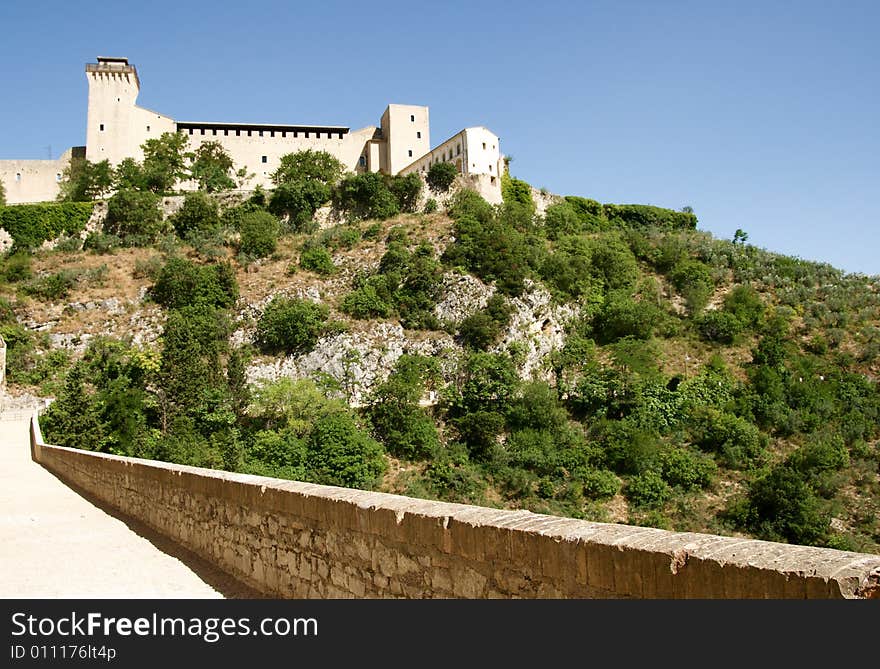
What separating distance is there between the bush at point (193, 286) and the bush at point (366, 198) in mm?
10011

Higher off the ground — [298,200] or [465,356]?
[298,200]

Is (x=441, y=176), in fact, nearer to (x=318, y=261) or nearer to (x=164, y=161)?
(x=318, y=261)

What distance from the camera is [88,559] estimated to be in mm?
6535

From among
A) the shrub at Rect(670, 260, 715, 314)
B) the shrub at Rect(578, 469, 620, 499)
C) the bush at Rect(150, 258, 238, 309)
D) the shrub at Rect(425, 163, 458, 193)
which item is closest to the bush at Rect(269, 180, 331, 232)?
the shrub at Rect(425, 163, 458, 193)

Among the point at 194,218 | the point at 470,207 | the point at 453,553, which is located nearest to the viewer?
the point at 453,553

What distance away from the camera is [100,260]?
36.1 meters

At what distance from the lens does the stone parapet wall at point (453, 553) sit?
2.45m

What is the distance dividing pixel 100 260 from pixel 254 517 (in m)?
34.9

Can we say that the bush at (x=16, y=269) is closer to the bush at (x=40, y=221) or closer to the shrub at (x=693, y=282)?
the bush at (x=40, y=221)

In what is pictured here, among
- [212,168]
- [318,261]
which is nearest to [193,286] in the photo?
[318,261]

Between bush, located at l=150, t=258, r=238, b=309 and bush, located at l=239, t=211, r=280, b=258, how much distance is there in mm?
3214

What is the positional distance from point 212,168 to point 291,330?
2343cm

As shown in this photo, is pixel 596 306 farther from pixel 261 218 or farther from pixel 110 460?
pixel 110 460

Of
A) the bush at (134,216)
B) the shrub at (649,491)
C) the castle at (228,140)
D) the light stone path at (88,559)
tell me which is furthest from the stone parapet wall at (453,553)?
the castle at (228,140)
